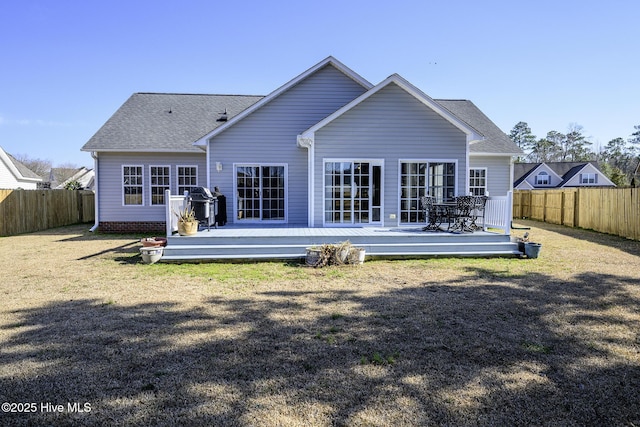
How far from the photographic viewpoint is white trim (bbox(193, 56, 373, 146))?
12.5 meters

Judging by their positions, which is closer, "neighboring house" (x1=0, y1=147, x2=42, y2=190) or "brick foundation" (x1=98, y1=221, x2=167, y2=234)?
"brick foundation" (x1=98, y1=221, x2=167, y2=234)

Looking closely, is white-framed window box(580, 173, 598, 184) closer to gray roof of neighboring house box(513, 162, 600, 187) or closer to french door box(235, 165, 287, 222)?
gray roof of neighboring house box(513, 162, 600, 187)

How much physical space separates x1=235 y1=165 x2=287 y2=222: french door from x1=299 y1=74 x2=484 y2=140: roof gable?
2.21 metres

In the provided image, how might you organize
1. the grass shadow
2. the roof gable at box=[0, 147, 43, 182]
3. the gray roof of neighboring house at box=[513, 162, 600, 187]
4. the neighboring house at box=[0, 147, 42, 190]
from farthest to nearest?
the gray roof of neighboring house at box=[513, 162, 600, 187] → the roof gable at box=[0, 147, 43, 182] → the neighboring house at box=[0, 147, 42, 190] → the grass shadow

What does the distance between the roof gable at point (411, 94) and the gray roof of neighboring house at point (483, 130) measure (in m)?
2.61

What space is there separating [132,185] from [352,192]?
8.87 meters

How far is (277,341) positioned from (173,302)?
231 cm

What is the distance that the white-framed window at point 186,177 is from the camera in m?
15.1

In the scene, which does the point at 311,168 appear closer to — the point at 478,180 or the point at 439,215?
the point at 439,215

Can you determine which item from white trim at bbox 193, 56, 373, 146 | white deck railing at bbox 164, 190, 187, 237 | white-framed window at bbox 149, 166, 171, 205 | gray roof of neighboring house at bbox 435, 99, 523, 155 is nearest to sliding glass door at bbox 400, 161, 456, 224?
gray roof of neighboring house at bbox 435, 99, 523, 155

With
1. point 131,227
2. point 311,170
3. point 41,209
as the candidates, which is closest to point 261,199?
point 311,170

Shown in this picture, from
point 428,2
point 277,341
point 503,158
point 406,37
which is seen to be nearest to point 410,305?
point 277,341

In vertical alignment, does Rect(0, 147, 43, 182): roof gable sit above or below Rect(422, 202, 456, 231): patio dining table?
above

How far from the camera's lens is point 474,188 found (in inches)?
619
